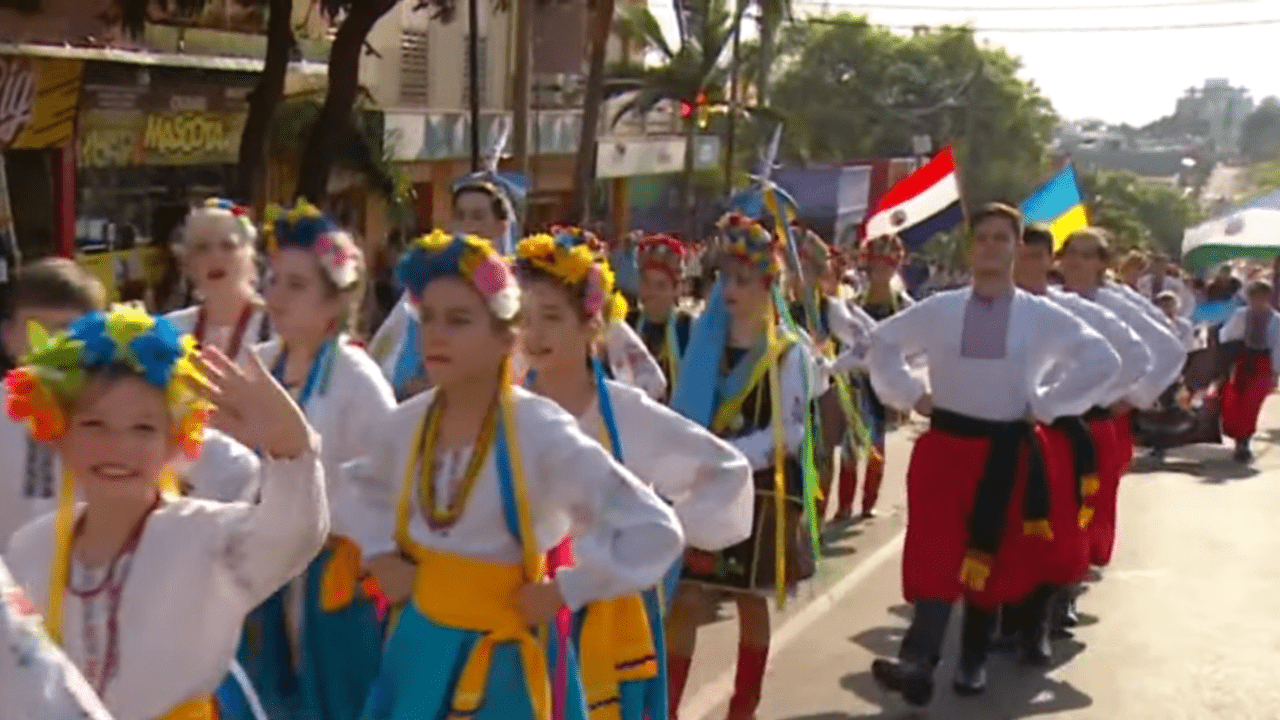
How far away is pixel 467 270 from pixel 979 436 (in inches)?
132

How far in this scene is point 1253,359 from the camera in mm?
16375

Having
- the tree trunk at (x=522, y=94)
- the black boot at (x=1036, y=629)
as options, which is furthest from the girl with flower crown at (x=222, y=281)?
the tree trunk at (x=522, y=94)

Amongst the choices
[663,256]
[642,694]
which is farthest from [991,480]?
[642,694]

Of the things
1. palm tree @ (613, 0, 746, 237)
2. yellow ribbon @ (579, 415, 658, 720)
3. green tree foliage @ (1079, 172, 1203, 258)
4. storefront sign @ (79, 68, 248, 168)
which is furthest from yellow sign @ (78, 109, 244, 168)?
green tree foliage @ (1079, 172, 1203, 258)

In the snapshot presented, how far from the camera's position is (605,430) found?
5344mm

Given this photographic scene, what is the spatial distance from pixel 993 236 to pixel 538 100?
86.1 feet

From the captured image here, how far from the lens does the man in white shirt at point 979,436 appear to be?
24.3ft

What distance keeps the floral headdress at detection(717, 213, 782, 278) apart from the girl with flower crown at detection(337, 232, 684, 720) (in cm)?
233

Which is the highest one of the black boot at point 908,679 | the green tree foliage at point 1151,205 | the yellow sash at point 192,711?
the yellow sash at point 192,711

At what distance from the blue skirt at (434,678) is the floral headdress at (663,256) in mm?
4073

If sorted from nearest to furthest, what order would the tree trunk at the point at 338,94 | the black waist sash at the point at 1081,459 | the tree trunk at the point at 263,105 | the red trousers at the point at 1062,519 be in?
the red trousers at the point at 1062,519 < the black waist sash at the point at 1081,459 < the tree trunk at the point at 263,105 < the tree trunk at the point at 338,94

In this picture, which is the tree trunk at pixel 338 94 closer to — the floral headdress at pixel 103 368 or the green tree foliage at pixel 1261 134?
the floral headdress at pixel 103 368

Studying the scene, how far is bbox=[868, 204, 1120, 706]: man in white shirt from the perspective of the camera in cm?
739

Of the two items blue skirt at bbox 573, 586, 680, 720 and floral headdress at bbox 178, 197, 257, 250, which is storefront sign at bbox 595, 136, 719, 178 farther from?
blue skirt at bbox 573, 586, 680, 720
